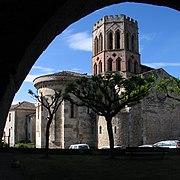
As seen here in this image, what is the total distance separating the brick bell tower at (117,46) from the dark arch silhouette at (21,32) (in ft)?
143

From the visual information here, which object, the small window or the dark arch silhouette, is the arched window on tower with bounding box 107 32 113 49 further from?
the dark arch silhouette

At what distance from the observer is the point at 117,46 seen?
154 ft

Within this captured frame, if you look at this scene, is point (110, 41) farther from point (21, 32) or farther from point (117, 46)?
point (21, 32)

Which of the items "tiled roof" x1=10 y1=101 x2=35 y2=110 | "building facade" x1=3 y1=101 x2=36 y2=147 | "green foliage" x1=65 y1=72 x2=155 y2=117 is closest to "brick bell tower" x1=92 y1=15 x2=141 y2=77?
"building facade" x1=3 y1=101 x2=36 y2=147

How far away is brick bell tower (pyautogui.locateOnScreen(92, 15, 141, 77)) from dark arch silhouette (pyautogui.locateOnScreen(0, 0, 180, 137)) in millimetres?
43436

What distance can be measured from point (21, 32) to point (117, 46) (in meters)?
46.0

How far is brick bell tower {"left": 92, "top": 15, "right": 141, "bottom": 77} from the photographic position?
45.8 metres

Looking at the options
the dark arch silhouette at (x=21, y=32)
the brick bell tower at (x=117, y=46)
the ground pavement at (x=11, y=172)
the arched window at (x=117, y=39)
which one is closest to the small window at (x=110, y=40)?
the brick bell tower at (x=117, y=46)

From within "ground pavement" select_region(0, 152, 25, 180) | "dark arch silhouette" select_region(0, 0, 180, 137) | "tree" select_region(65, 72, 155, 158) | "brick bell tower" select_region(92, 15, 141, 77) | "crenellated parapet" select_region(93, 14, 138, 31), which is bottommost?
"ground pavement" select_region(0, 152, 25, 180)

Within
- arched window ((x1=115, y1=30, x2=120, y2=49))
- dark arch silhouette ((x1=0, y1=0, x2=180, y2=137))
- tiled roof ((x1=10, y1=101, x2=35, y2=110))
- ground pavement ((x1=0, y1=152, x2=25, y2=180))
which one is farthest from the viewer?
tiled roof ((x1=10, y1=101, x2=35, y2=110))

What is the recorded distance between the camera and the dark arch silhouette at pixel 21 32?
5.33 feet

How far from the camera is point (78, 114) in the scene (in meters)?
35.0

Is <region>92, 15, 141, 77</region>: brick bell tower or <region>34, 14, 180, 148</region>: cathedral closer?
<region>34, 14, 180, 148</region>: cathedral

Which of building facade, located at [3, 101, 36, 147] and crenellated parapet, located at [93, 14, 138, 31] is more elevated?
crenellated parapet, located at [93, 14, 138, 31]
